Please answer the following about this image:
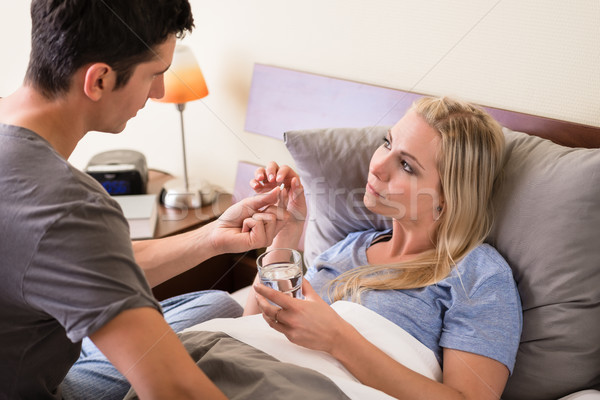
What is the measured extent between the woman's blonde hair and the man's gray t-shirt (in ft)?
2.31

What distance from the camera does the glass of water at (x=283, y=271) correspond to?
1256mm

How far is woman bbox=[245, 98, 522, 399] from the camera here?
4.03 feet

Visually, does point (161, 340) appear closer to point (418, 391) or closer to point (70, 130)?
point (70, 130)

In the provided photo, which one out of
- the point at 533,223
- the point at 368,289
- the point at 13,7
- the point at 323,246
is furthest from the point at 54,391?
the point at 13,7

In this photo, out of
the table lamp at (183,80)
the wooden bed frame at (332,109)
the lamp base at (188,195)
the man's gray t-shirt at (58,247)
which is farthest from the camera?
the lamp base at (188,195)

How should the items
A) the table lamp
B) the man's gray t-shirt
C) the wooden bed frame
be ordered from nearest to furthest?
the man's gray t-shirt, the wooden bed frame, the table lamp

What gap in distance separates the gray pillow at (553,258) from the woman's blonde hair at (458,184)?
0.15ft

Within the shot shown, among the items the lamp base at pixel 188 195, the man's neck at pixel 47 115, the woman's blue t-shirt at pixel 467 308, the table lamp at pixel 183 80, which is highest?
the man's neck at pixel 47 115

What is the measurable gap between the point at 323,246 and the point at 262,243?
334 millimetres

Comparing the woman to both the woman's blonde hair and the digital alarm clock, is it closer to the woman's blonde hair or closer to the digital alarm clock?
the woman's blonde hair

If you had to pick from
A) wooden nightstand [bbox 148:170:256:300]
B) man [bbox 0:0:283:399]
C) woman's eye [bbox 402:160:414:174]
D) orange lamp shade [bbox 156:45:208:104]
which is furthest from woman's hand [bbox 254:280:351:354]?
orange lamp shade [bbox 156:45:208:104]

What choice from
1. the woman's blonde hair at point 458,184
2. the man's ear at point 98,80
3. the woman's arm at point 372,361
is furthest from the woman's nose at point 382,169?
the man's ear at point 98,80

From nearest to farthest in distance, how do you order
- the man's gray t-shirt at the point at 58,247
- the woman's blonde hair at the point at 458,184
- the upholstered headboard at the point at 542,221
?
the man's gray t-shirt at the point at 58,247 < the upholstered headboard at the point at 542,221 < the woman's blonde hair at the point at 458,184

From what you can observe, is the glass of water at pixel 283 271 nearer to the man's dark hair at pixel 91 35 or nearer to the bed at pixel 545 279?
the bed at pixel 545 279
